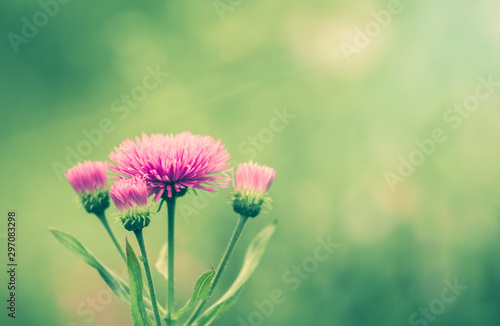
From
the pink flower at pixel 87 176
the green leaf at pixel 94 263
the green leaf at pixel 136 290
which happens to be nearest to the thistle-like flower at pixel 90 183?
the pink flower at pixel 87 176

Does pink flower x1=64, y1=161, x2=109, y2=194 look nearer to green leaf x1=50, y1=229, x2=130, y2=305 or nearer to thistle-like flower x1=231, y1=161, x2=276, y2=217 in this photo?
green leaf x1=50, y1=229, x2=130, y2=305

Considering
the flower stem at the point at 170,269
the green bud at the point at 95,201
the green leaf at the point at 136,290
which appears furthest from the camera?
the green bud at the point at 95,201

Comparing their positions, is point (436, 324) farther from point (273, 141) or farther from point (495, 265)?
point (273, 141)

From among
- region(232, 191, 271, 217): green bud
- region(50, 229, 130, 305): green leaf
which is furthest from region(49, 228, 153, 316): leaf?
region(232, 191, 271, 217): green bud

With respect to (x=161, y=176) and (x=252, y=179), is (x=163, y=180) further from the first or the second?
(x=252, y=179)

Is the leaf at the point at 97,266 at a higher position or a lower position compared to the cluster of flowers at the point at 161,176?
lower

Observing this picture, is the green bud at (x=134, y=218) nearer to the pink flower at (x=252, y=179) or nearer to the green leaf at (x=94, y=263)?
the green leaf at (x=94, y=263)

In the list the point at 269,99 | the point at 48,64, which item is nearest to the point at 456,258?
the point at 269,99
